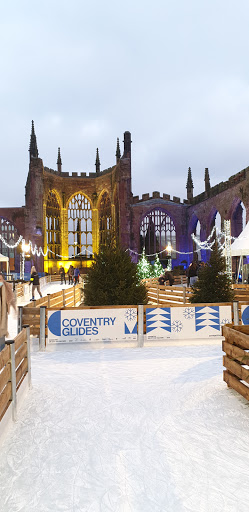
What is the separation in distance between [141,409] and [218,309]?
4.58 meters

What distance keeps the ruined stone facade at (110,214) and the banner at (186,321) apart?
20.6 metres

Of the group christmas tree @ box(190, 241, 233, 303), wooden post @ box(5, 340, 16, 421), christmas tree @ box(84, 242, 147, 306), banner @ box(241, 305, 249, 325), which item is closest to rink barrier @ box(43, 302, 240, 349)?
banner @ box(241, 305, 249, 325)

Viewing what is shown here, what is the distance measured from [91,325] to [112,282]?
1.73m

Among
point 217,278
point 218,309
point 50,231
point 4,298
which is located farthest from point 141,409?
point 50,231

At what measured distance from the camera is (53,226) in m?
44.2

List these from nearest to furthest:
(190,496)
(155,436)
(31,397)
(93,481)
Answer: (190,496), (93,481), (155,436), (31,397)

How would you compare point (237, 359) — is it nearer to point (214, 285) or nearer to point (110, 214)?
point (214, 285)

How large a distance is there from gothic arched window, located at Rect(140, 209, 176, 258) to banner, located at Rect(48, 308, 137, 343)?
101 feet

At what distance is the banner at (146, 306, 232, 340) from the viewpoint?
8438mm

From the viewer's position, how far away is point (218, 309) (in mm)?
8734

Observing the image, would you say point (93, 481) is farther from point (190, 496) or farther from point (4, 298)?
point (4, 298)

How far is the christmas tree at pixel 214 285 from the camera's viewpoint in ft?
33.9

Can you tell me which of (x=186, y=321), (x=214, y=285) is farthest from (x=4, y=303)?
(x=214, y=285)

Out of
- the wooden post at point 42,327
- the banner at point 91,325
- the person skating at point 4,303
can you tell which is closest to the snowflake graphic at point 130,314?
the banner at point 91,325
